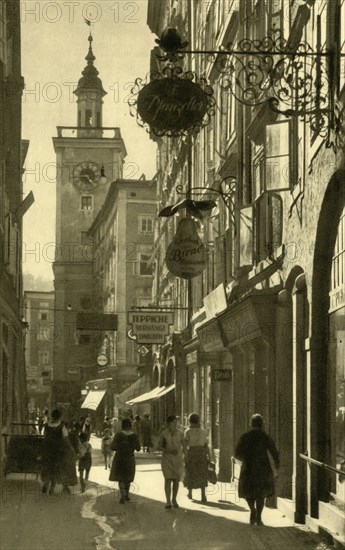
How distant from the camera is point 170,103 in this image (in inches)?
525

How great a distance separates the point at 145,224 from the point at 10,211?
37380 millimetres

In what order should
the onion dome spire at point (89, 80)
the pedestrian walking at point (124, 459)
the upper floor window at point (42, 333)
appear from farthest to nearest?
the upper floor window at point (42, 333)
the onion dome spire at point (89, 80)
the pedestrian walking at point (124, 459)

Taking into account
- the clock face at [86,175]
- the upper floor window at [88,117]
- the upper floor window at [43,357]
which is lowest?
the upper floor window at [43,357]

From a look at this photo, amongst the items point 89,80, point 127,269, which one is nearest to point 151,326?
point 127,269

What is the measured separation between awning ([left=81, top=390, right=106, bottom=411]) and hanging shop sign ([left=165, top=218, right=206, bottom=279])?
41.8m

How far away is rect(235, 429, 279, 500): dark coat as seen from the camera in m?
14.3

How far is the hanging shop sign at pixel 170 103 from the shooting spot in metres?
13.1

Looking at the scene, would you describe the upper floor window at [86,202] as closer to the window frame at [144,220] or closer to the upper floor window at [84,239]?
the upper floor window at [84,239]

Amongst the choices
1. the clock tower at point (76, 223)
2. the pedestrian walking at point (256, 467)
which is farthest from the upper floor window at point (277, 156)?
the clock tower at point (76, 223)

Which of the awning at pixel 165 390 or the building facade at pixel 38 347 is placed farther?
the building facade at pixel 38 347

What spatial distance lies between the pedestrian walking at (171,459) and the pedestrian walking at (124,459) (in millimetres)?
938

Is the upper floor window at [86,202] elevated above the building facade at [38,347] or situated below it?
above

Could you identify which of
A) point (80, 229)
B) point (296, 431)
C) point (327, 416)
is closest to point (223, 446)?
point (296, 431)

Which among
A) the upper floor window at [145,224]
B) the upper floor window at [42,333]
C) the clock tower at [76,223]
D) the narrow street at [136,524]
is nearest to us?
the narrow street at [136,524]
